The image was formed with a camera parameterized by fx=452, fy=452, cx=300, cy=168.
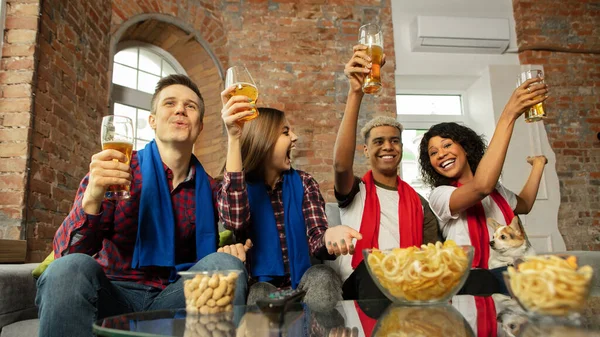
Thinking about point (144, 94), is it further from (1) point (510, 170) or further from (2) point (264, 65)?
(1) point (510, 170)

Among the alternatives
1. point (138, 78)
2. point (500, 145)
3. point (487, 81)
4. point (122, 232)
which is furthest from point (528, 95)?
point (138, 78)

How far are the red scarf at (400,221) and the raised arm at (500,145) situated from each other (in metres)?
0.23

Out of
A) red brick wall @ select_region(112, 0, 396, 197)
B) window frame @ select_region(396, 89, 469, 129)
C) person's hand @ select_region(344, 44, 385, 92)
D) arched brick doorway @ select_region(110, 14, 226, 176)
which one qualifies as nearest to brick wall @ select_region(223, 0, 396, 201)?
red brick wall @ select_region(112, 0, 396, 197)

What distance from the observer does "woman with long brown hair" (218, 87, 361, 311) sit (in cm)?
152

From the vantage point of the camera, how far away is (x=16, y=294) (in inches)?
58.2

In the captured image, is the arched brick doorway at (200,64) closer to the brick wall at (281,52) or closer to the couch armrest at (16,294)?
the brick wall at (281,52)

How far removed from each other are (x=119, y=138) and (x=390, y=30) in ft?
12.0

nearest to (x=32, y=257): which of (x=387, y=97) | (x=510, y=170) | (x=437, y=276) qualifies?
(x=437, y=276)

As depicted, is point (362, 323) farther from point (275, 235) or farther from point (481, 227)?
point (481, 227)

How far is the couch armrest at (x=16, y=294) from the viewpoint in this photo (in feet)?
4.72

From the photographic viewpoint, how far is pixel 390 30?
170 inches

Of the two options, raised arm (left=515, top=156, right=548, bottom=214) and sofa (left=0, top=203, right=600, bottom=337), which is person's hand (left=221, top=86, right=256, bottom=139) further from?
raised arm (left=515, top=156, right=548, bottom=214)

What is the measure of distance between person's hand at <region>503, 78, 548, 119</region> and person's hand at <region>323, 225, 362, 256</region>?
39.8 inches

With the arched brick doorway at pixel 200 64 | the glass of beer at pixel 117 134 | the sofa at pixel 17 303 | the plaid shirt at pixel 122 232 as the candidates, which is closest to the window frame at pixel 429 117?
the arched brick doorway at pixel 200 64
